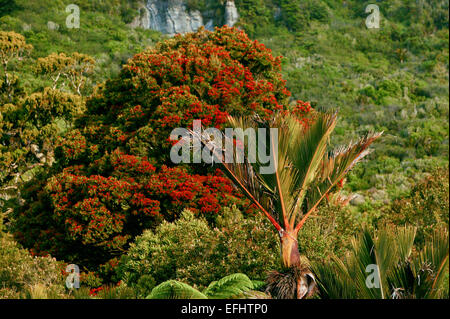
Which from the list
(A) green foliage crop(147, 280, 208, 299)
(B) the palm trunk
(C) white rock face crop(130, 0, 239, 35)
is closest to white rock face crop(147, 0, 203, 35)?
(C) white rock face crop(130, 0, 239, 35)

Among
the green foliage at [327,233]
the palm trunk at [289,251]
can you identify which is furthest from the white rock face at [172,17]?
the palm trunk at [289,251]

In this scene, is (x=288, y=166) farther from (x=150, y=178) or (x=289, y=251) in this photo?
(x=150, y=178)

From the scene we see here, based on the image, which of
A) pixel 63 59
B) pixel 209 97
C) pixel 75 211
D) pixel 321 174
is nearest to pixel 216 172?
pixel 209 97

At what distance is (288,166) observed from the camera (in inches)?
242

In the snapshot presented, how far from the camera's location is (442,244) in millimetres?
4637

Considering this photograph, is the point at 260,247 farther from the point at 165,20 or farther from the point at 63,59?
the point at 165,20

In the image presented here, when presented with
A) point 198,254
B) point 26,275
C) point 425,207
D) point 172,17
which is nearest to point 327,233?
point 198,254

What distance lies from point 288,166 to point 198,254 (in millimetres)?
2641

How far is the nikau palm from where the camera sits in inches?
241

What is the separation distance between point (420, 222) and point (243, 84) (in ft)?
18.5

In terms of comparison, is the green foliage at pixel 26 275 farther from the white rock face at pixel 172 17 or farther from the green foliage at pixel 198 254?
the white rock face at pixel 172 17

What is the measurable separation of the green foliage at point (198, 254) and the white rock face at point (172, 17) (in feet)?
87.3
